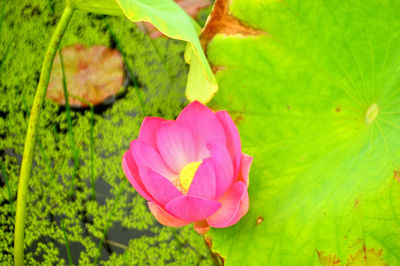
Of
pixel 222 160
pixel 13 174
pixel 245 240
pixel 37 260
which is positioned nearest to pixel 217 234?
pixel 245 240

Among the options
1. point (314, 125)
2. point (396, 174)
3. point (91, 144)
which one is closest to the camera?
point (396, 174)

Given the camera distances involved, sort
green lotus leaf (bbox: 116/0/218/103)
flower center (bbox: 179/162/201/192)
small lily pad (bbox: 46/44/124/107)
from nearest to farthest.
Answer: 1. green lotus leaf (bbox: 116/0/218/103)
2. flower center (bbox: 179/162/201/192)
3. small lily pad (bbox: 46/44/124/107)

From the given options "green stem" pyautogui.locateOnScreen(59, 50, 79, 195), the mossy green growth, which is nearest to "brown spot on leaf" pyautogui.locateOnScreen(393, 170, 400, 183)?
the mossy green growth

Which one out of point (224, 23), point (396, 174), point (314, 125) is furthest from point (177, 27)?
point (396, 174)

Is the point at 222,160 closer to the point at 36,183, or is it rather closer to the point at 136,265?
the point at 136,265

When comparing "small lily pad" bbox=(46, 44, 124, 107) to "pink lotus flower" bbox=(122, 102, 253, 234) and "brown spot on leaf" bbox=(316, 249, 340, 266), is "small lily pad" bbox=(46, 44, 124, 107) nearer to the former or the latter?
"pink lotus flower" bbox=(122, 102, 253, 234)

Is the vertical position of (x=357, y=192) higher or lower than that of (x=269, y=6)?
lower

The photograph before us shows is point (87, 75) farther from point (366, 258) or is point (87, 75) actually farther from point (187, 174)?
point (366, 258)
